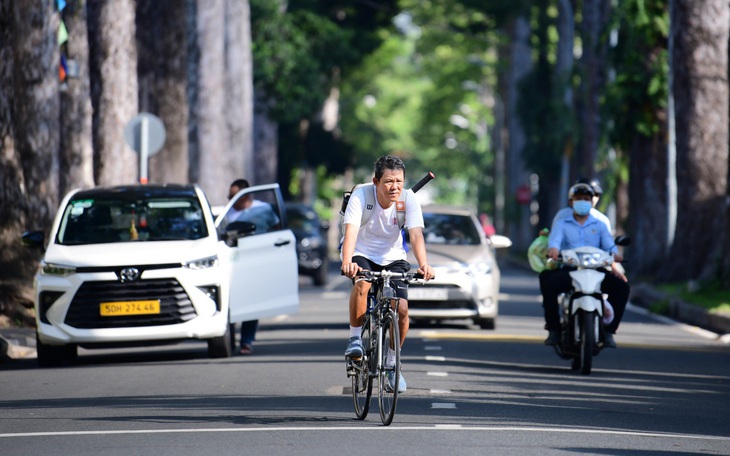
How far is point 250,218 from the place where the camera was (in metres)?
18.9

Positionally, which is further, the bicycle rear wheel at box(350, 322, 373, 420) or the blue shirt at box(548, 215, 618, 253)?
the blue shirt at box(548, 215, 618, 253)

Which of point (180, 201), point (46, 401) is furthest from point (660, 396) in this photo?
point (180, 201)

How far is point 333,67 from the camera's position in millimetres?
59906

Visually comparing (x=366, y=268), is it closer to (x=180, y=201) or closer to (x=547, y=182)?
(x=180, y=201)

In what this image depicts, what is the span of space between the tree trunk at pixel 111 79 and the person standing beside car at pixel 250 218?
26.9 ft

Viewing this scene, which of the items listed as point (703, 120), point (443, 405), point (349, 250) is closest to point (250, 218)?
point (443, 405)

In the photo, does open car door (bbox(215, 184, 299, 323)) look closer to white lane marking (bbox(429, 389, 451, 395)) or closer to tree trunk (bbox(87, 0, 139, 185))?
white lane marking (bbox(429, 389, 451, 395))

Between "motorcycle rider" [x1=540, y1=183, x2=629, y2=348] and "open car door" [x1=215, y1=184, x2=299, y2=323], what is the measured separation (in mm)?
2989

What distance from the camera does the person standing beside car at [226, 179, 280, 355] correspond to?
18156 mm

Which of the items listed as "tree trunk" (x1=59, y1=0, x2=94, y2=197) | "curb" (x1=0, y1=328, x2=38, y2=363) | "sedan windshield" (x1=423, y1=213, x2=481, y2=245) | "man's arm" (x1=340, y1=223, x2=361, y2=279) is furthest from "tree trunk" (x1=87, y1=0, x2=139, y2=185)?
"man's arm" (x1=340, y1=223, x2=361, y2=279)

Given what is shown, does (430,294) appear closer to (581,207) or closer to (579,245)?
(579,245)

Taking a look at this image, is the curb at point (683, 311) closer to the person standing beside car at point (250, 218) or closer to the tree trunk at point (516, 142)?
the person standing beside car at point (250, 218)

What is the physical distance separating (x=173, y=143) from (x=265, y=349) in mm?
14254

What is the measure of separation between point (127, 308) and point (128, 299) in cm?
9
